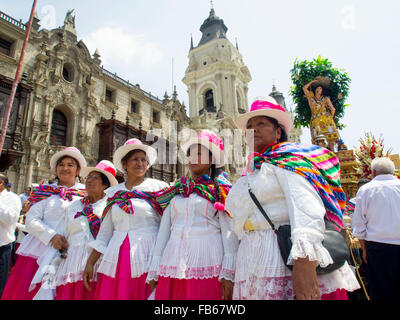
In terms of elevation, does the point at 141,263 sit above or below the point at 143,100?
below

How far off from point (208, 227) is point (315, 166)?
1.15 m

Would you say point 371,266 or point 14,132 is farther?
point 14,132

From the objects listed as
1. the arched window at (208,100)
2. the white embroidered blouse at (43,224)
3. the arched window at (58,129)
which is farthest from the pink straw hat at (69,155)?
the arched window at (208,100)

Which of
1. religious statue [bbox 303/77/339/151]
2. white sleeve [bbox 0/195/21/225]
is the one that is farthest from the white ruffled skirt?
religious statue [bbox 303/77/339/151]

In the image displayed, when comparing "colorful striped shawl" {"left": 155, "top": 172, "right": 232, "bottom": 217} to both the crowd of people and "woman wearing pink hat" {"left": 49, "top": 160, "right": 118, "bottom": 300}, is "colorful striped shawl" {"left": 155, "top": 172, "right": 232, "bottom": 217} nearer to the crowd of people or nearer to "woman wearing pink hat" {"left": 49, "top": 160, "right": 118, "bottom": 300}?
the crowd of people

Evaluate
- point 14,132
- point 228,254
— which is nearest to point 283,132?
point 228,254

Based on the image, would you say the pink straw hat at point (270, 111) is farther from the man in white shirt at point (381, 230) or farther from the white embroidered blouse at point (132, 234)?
the man in white shirt at point (381, 230)

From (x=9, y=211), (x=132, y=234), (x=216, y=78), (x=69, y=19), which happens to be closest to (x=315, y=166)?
(x=132, y=234)

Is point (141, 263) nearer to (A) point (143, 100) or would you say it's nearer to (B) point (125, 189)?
(B) point (125, 189)

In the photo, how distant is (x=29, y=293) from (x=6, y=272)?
1827 mm

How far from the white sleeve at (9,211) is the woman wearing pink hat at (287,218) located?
390cm

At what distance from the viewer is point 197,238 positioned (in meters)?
2.33

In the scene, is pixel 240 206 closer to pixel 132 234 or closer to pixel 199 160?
pixel 199 160
